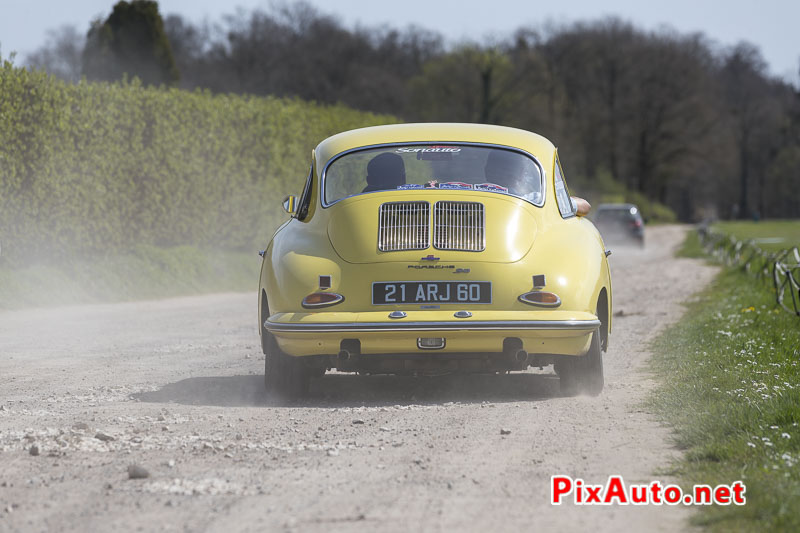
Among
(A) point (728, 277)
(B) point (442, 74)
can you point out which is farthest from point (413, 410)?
(B) point (442, 74)

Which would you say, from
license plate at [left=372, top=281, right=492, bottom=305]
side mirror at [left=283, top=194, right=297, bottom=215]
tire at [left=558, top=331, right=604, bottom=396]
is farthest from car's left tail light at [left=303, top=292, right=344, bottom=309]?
tire at [left=558, top=331, right=604, bottom=396]

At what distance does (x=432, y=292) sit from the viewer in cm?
761

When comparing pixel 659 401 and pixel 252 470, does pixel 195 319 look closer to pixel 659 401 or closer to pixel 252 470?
pixel 659 401

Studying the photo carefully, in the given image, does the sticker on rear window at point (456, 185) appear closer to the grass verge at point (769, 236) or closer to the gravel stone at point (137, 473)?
the gravel stone at point (137, 473)

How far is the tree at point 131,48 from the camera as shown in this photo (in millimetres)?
47406

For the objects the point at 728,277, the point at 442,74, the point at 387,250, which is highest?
the point at 442,74

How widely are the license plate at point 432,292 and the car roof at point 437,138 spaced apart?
1.49 m

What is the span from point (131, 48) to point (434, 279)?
140 ft

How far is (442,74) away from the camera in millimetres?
73875

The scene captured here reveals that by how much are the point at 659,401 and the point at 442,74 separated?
67.5 meters

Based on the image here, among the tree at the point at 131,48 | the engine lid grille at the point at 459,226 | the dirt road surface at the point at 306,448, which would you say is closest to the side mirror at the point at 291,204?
the dirt road surface at the point at 306,448

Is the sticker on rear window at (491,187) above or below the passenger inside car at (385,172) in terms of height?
below
